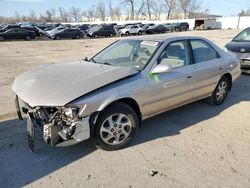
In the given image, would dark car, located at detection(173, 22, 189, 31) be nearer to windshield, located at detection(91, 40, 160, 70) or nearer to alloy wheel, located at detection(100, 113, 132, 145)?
windshield, located at detection(91, 40, 160, 70)

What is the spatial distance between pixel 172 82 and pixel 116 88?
44.7 inches

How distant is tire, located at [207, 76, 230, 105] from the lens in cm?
572

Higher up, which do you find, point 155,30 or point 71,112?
point 71,112

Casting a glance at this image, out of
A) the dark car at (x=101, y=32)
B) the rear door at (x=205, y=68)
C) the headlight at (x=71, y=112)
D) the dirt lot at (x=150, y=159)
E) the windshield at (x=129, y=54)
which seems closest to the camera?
the dirt lot at (x=150, y=159)

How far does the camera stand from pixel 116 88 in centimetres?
374

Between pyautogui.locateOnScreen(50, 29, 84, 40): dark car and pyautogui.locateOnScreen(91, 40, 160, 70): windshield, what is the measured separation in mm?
30533

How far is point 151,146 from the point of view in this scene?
4051 millimetres

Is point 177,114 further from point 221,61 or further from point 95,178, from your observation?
point 95,178

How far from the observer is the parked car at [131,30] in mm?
40109

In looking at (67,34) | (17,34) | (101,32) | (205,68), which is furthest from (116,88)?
(101,32)

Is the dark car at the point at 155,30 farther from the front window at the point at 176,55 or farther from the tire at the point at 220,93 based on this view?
the front window at the point at 176,55

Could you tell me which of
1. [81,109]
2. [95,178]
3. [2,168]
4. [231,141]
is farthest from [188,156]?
[2,168]

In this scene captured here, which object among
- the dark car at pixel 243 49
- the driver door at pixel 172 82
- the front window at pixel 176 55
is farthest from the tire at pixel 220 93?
the dark car at pixel 243 49

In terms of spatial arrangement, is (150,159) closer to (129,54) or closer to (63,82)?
(63,82)
